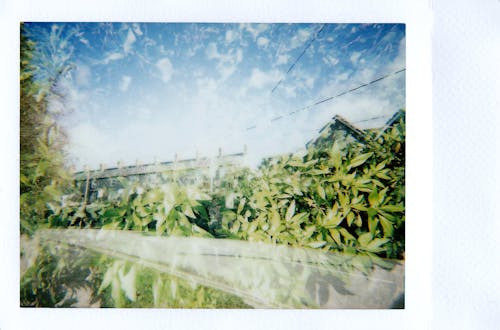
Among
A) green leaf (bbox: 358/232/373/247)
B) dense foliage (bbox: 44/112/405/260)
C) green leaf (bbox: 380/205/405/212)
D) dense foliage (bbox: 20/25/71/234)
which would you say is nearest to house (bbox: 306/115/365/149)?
dense foliage (bbox: 44/112/405/260)

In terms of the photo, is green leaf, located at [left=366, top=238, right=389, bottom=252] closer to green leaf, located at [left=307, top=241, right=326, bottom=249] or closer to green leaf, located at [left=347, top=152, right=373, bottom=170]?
green leaf, located at [left=307, top=241, right=326, bottom=249]

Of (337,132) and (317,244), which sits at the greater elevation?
(337,132)

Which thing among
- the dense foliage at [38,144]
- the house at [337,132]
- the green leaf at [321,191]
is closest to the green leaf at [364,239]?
the green leaf at [321,191]

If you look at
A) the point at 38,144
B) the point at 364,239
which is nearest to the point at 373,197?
the point at 364,239

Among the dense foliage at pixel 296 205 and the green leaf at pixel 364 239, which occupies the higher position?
the dense foliage at pixel 296 205

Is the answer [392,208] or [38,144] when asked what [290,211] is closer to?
[392,208]

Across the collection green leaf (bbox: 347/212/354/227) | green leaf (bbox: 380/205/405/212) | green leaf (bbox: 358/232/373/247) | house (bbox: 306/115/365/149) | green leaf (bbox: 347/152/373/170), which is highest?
house (bbox: 306/115/365/149)

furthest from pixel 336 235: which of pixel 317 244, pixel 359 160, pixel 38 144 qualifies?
pixel 38 144

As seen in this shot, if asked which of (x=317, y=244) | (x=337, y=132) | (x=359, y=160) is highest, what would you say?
(x=337, y=132)

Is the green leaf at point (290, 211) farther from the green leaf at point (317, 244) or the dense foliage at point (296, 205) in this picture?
the green leaf at point (317, 244)

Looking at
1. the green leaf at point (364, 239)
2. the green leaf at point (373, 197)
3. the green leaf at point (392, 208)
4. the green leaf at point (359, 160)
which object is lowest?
the green leaf at point (364, 239)

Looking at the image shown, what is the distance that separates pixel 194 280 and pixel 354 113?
47.1 inches
